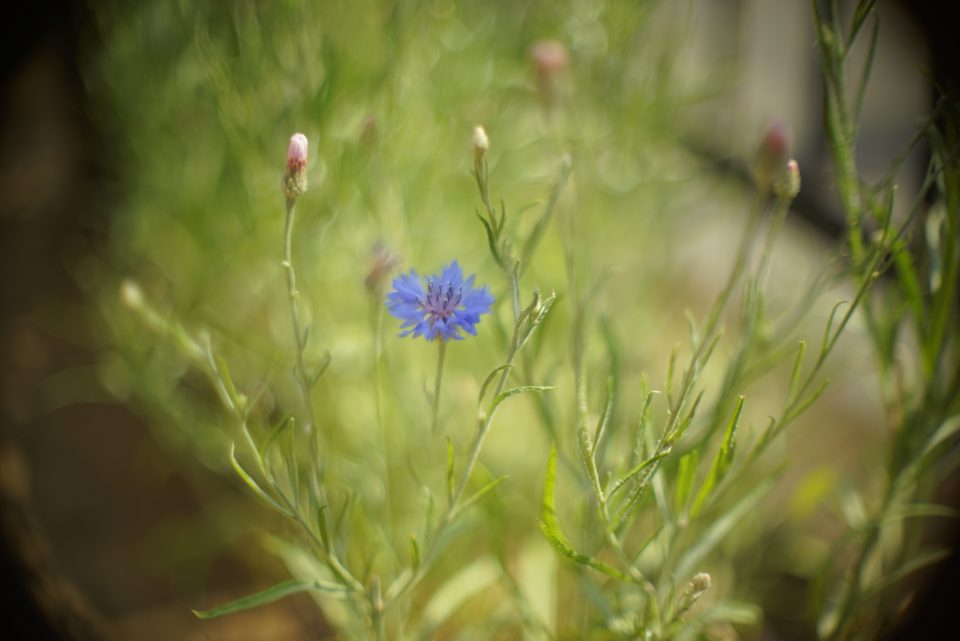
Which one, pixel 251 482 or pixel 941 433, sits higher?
pixel 941 433

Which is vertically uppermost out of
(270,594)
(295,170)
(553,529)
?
(295,170)

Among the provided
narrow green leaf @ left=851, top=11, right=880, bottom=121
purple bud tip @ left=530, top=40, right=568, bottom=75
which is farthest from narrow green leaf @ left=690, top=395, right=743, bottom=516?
purple bud tip @ left=530, top=40, right=568, bottom=75

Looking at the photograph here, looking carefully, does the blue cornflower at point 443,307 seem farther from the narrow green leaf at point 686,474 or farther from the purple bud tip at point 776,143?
the purple bud tip at point 776,143

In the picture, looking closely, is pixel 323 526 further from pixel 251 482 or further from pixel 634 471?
pixel 634 471

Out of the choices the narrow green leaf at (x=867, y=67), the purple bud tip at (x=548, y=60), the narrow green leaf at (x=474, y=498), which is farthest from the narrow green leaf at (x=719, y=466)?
the purple bud tip at (x=548, y=60)

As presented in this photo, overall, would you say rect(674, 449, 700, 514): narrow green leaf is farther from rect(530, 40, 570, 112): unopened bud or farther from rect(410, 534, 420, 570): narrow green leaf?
rect(530, 40, 570, 112): unopened bud

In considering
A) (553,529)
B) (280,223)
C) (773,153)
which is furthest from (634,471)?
Answer: (280,223)
